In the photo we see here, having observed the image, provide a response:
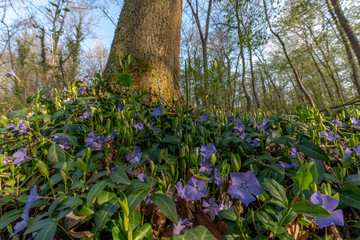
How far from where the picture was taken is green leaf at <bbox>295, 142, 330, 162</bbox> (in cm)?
70

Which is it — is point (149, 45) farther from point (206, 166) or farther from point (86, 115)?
point (206, 166)

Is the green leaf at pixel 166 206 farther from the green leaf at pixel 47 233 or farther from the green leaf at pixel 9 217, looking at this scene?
the green leaf at pixel 9 217

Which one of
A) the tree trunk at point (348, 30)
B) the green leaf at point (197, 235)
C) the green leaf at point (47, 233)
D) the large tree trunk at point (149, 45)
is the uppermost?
the tree trunk at point (348, 30)

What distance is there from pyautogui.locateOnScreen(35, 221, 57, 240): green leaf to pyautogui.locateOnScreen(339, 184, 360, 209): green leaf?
925mm

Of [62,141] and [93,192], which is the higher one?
[62,141]

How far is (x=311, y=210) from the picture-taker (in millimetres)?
443

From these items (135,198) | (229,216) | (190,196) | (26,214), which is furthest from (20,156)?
(229,216)

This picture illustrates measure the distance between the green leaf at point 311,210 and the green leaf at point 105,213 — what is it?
20.4 inches

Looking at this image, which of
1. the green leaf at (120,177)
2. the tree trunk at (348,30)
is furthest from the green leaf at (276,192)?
the tree trunk at (348,30)

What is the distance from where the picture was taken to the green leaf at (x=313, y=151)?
27.5 inches

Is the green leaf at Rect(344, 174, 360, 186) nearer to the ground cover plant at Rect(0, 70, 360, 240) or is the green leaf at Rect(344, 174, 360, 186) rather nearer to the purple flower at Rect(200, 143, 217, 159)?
the ground cover plant at Rect(0, 70, 360, 240)

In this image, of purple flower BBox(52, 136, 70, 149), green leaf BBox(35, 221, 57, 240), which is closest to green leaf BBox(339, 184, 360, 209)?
green leaf BBox(35, 221, 57, 240)

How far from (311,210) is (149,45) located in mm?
1949

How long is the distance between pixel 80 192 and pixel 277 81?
2203 cm
